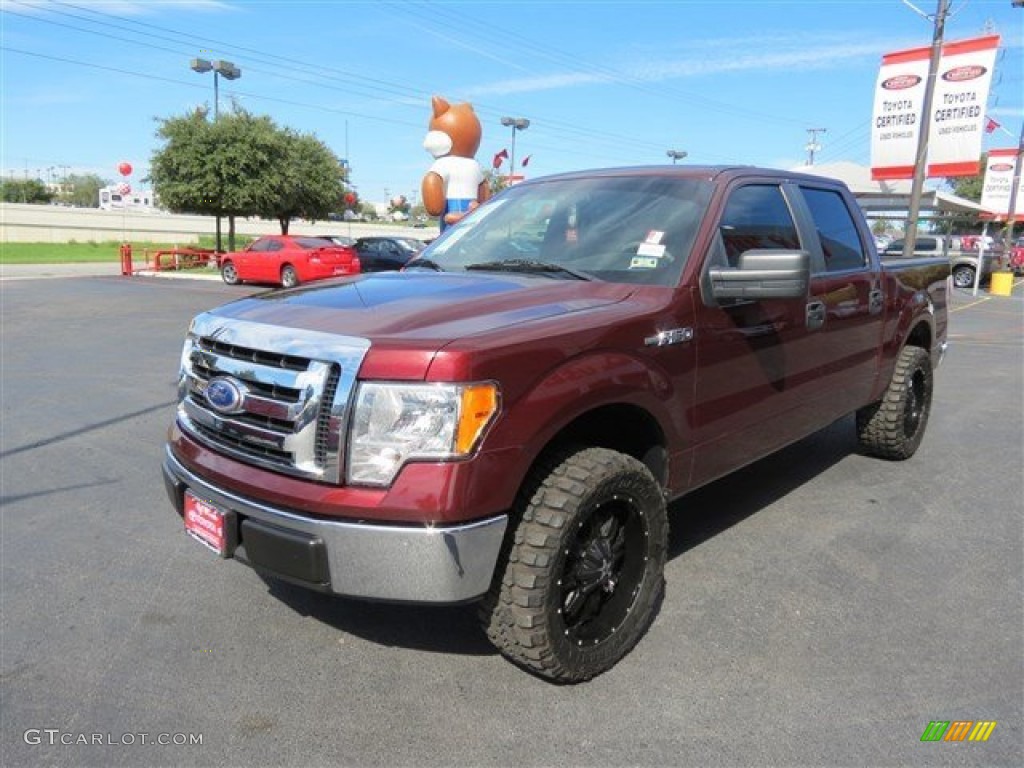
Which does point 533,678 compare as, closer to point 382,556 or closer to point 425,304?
point 382,556

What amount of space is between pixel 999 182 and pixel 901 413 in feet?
81.2

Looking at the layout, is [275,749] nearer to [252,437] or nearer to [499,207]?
[252,437]

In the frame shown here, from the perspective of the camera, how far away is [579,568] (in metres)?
2.71

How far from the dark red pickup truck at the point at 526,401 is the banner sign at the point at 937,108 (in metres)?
15.9

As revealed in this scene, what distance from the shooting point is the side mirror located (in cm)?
296

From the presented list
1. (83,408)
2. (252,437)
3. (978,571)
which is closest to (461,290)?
(252,437)

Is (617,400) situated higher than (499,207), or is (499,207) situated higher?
(499,207)

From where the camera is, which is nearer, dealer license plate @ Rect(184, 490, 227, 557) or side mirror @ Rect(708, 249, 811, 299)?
dealer license plate @ Rect(184, 490, 227, 557)

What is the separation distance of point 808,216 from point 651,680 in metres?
2.65

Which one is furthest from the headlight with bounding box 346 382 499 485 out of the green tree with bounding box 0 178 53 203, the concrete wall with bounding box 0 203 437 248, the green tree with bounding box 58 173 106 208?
the green tree with bounding box 58 173 106 208

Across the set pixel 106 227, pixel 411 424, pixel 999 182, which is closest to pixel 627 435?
pixel 411 424

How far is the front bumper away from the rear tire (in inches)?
1118

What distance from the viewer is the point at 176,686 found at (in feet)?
8.98

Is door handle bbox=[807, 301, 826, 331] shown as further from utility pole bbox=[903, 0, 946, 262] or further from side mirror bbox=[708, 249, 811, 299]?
utility pole bbox=[903, 0, 946, 262]
